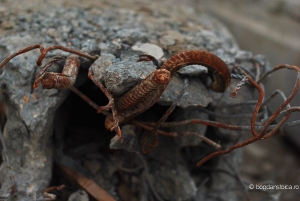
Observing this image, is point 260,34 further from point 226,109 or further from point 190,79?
point 190,79

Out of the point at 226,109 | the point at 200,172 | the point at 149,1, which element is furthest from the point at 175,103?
the point at 149,1

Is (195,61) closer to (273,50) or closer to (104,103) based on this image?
(104,103)

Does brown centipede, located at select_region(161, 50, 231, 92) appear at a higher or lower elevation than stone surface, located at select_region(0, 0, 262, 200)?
higher

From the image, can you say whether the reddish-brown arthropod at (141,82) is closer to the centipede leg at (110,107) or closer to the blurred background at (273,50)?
the centipede leg at (110,107)

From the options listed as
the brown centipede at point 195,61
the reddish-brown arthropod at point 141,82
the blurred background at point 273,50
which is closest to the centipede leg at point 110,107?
the reddish-brown arthropod at point 141,82

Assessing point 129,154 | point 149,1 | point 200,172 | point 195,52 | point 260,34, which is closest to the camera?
point 195,52

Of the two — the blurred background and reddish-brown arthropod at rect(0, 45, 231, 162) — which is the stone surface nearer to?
reddish-brown arthropod at rect(0, 45, 231, 162)

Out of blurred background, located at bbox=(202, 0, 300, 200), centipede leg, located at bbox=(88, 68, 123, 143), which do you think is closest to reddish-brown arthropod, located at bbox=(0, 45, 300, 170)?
centipede leg, located at bbox=(88, 68, 123, 143)

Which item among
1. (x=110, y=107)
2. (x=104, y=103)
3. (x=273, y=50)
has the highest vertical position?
(x=110, y=107)

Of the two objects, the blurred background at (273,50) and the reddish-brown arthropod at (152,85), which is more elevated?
the reddish-brown arthropod at (152,85)

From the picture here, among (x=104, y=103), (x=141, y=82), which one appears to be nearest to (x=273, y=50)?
(x=104, y=103)

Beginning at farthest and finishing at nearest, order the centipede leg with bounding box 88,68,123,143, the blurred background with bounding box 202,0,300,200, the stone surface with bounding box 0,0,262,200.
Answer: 1. the blurred background with bounding box 202,0,300,200
2. the stone surface with bounding box 0,0,262,200
3. the centipede leg with bounding box 88,68,123,143
